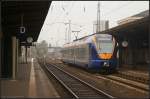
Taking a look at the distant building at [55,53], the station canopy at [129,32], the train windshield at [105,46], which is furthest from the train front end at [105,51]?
the distant building at [55,53]

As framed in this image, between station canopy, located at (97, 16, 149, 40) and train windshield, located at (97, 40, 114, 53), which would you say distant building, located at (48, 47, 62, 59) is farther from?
train windshield, located at (97, 40, 114, 53)

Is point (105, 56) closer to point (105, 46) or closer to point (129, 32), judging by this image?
point (105, 46)

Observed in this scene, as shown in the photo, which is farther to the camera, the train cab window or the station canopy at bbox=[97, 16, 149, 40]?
the station canopy at bbox=[97, 16, 149, 40]

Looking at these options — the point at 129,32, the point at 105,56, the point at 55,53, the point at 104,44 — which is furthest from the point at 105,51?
the point at 55,53

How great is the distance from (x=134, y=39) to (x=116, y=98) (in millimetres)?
26010

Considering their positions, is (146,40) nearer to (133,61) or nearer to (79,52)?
(133,61)

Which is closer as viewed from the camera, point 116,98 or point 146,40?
point 116,98

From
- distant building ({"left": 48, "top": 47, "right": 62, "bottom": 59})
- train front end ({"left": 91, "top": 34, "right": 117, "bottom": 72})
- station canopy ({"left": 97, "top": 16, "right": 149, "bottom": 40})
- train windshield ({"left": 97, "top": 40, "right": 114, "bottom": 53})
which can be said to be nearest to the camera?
train front end ({"left": 91, "top": 34, "right": 117, "bottom": 72})

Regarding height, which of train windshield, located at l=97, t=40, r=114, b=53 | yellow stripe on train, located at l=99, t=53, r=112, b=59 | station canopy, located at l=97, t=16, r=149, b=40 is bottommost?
yellow stripe on train, located at l=99, t=53, r=112, b=59

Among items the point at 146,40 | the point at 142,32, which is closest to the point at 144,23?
the point at 142,32

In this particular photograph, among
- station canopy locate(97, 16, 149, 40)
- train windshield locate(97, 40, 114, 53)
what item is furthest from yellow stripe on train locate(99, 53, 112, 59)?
station canopy locate(97, 16, 149, 40)

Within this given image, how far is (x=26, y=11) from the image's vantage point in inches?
912

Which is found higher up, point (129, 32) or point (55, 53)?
point (129, 32)

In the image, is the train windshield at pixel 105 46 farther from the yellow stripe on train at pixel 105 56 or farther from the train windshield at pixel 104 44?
the yellow stripe on train at pixel 105 56
